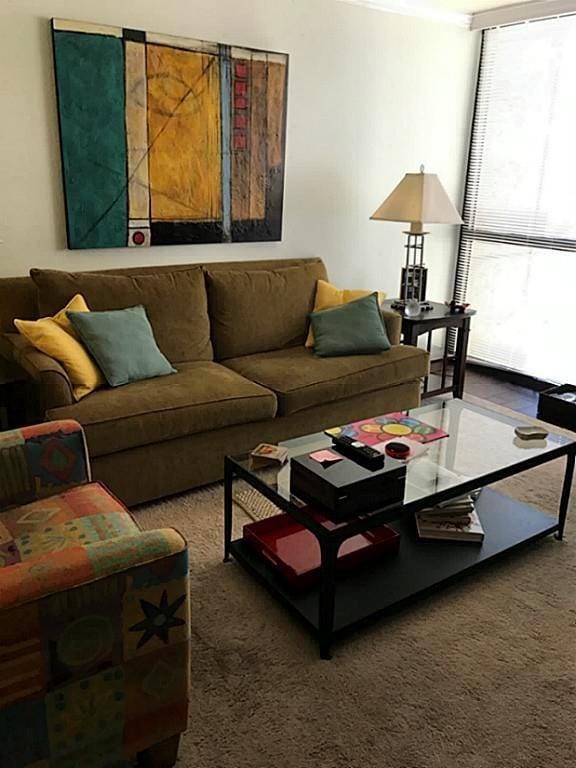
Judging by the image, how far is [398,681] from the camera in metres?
1.90

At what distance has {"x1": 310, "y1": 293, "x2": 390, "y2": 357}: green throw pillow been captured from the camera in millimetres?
3465

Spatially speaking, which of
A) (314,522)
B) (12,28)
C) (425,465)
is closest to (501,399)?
(425,465)

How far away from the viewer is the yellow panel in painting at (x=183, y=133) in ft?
10.9

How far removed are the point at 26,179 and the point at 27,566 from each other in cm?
234

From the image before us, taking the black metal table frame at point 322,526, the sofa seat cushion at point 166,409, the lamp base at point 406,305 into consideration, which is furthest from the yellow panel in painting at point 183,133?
the black metal table frame at point 322,526

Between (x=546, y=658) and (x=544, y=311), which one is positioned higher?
(x=544, y=311)

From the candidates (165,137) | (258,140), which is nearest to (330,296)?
(258,140)

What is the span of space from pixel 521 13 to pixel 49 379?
3652mm

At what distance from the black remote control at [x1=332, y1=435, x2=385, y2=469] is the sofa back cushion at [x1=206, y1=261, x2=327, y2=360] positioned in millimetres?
1404

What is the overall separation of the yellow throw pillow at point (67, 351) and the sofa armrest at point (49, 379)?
36 millimetres

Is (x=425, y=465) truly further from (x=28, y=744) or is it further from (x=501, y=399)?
(x=501, y=399)

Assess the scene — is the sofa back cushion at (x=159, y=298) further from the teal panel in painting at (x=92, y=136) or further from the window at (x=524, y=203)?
the window at (x=524, y=203)

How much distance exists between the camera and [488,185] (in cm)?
461

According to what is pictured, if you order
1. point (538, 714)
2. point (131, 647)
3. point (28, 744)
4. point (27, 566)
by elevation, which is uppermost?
point (27, 566)
